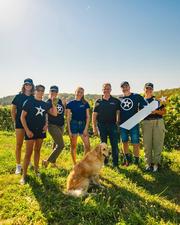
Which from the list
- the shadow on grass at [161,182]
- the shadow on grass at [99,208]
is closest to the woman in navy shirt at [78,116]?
the shadow on grass at [161,182]

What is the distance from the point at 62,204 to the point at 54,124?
2990 mm

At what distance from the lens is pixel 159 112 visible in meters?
7.99

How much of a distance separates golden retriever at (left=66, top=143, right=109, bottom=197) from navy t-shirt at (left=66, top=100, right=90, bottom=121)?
5.51 feet

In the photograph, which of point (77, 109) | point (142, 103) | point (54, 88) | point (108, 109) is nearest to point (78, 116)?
point (77, 109)


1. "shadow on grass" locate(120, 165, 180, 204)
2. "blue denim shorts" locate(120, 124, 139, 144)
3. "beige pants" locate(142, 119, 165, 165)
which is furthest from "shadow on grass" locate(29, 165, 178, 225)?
"blue denim shorts" locate(120, 124, 139, 144)

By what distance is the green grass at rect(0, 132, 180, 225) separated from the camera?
5.15 metres

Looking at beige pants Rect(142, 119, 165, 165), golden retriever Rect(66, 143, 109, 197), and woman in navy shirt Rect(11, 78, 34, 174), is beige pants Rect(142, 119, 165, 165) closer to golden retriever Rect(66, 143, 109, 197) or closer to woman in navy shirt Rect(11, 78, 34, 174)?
golden retriever Rect(66, 143, 109, 197)

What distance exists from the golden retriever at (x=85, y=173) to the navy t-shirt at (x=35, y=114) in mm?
1412

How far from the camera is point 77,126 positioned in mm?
8234

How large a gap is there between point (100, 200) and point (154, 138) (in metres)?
3.18

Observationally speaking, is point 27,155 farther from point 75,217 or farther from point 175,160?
point 175,160

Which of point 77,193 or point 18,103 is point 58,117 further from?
point 77,193

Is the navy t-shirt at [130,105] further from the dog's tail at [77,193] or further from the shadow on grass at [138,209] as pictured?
the dog's tail at [77,193]

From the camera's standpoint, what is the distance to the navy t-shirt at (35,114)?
6.93 metres
